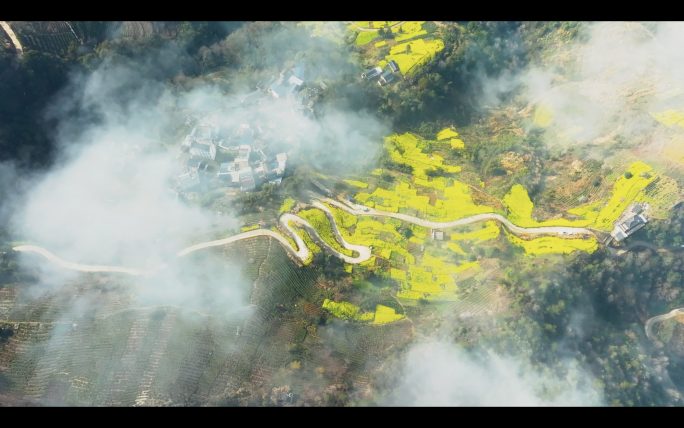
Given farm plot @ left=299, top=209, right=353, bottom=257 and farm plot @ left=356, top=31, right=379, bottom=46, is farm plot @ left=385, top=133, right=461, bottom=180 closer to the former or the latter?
farm plot @ left=299, top=209, right=353, bottom=257

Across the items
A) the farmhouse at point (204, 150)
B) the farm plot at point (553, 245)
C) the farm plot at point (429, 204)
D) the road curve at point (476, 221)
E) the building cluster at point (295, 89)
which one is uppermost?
the building cluster at point (295, 89)

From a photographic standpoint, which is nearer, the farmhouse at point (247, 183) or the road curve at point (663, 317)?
the road curve at point (663, 317)

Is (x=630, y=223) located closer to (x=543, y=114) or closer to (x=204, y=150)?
(x=543, y=114)

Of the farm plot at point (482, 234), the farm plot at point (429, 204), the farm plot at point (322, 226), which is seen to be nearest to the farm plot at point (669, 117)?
the farm plot at point (429, 204)

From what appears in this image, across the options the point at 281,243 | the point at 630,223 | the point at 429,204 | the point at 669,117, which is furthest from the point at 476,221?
the point at 669,117

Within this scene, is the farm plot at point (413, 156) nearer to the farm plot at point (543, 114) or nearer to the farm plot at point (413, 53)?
the farm plot at point (413, 53)
